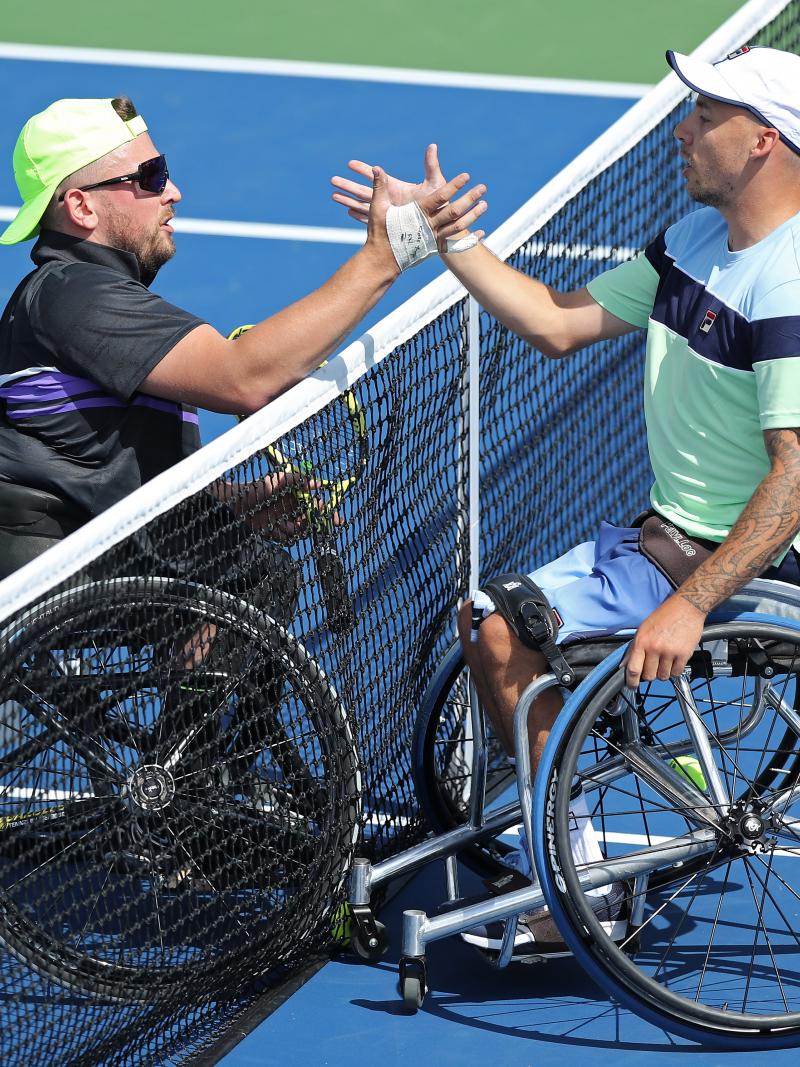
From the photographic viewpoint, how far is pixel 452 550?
449 cm

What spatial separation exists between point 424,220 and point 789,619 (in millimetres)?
1259

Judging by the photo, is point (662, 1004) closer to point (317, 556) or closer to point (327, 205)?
point (317, 556)

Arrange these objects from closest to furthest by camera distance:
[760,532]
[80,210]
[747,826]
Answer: [760,532] < [747,826] < [80,210]

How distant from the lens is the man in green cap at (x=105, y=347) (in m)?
3.84

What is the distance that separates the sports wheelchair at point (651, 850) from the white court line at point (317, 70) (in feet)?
21.6

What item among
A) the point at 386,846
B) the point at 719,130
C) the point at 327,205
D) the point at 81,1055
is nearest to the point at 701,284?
the point at 719,130

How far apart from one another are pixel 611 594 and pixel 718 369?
55 centimetres

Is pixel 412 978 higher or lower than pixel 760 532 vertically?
lower

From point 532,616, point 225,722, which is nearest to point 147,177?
point 225,722

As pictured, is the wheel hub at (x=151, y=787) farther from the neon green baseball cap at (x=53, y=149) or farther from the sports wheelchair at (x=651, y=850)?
the neon green baseball cap at (x=53, y=149)

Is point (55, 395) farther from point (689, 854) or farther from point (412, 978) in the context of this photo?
point (689, 854)

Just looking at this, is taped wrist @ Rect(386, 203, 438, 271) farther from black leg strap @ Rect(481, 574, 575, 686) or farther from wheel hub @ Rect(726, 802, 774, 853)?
wheel hub @ Rect(726, 802, 774, 853)

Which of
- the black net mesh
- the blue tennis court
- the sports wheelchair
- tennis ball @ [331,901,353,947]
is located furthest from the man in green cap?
the blue tennis court

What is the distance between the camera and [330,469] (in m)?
3.88
